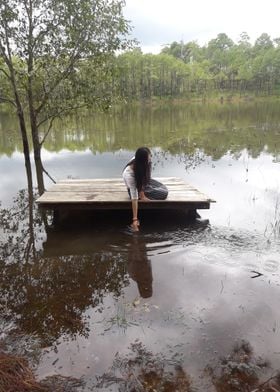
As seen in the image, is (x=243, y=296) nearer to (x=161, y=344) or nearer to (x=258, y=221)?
(x=161, y=344)

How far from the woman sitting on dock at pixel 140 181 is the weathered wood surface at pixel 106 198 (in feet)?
0.56

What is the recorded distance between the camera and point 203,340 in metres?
4.09

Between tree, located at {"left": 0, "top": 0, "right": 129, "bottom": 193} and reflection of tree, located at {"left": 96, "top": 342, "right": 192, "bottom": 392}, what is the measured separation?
27.6ft

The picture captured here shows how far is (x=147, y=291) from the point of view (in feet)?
17.3

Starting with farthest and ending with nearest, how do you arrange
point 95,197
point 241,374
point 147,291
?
point 95,197, point 147,291, point 241,374

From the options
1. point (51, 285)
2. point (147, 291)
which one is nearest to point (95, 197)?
point (51, 285)

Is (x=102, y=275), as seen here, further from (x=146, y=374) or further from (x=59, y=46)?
(x=59, y=46)

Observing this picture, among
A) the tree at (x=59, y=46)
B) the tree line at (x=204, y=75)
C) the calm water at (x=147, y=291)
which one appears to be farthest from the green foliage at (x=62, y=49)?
the tree line at (x=204, y=75)

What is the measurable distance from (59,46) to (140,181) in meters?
7.56

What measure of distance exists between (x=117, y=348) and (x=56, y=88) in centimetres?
1095

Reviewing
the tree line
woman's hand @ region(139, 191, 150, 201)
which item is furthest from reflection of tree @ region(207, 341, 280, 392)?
the tree line

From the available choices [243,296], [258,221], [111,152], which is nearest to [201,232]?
[258,221]

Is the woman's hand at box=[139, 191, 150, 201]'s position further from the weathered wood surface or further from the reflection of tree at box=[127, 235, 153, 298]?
the reflection of tree at box=[127, 235, 153, 298]

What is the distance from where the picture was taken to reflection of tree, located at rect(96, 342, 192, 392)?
11.3 feet
